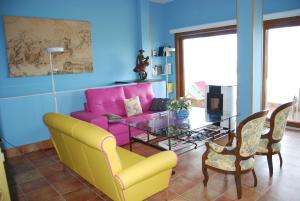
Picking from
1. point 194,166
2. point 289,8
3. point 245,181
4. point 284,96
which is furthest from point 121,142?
point 289,8

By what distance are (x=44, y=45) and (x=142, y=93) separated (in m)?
2.14

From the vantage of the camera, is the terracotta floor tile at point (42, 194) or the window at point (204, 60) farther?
the window at point (204, 60)

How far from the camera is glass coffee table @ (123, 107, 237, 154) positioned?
3303 mm

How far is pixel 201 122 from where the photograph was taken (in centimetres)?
357

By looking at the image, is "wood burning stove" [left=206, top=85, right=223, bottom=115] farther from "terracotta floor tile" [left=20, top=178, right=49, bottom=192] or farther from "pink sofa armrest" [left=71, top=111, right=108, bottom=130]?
"terracotta floor tile" [left=20, top=178, right=49, bottom=192]

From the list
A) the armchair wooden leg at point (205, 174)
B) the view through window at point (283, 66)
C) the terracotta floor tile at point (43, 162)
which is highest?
the view through window at point (283, 66)

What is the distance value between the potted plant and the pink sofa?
2.05 feet

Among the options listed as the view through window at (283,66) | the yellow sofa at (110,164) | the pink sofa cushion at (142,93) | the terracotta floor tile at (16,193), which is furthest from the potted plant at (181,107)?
the view through window at (283,66)

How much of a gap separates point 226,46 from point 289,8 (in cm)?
159

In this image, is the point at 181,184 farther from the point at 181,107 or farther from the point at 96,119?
the point at 96,119

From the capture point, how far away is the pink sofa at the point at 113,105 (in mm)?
4078

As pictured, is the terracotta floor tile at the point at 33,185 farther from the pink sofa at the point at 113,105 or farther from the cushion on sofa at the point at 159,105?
the cushion on sofa at the point at 159,105

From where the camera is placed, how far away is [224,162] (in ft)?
8.47

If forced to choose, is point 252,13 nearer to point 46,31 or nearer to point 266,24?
point 266,24
